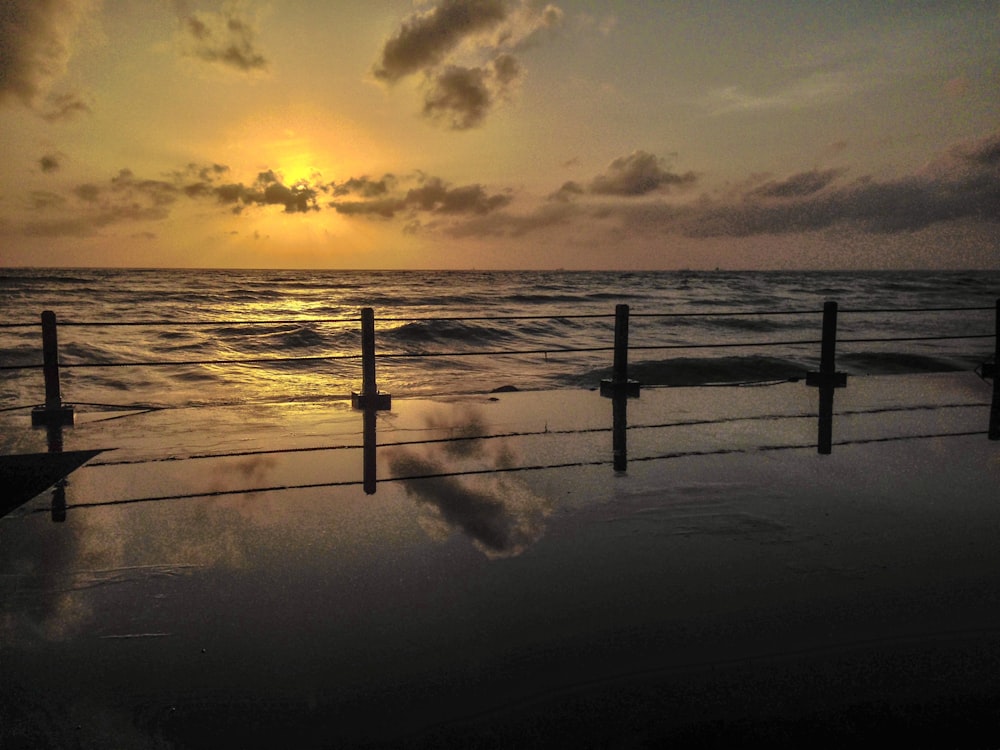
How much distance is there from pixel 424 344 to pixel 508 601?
1956 centimetres

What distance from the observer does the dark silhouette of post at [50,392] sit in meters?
6.68

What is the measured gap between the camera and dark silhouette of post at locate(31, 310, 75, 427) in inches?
263

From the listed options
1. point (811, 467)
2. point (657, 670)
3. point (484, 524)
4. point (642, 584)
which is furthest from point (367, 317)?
point (657, 670)

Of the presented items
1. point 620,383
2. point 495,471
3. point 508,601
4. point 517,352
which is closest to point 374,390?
point 517,352

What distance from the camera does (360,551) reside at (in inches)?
130

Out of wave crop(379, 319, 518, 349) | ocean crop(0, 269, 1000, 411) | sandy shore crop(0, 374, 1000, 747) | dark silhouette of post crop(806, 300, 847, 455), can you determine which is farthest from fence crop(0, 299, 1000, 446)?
wave crop(379, 319, 518, 349)

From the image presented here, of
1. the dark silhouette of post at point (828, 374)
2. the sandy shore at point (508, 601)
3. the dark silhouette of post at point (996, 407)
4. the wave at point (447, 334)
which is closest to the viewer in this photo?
the sandy shore at point (508, 601)

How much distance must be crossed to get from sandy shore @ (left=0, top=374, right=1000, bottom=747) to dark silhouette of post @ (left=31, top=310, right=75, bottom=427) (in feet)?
6.96

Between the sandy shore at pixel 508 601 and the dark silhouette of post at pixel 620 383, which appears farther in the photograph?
the dark silhouette of post at pixel 620 383

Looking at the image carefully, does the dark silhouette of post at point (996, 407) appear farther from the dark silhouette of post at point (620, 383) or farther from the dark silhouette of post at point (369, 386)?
the dark silhouette of post at point (369, 386)

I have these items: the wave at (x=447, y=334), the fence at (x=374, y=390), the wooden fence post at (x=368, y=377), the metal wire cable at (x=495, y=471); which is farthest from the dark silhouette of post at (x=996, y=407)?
the wave at (x=447, y=334)

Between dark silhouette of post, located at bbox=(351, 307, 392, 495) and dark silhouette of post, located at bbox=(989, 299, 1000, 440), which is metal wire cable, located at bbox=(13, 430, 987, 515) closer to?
dark silhouette of post, located at bbox=(989, 299, 1000, 440)

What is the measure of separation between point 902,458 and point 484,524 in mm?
3396

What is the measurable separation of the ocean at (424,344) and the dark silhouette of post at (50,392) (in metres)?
0.26
